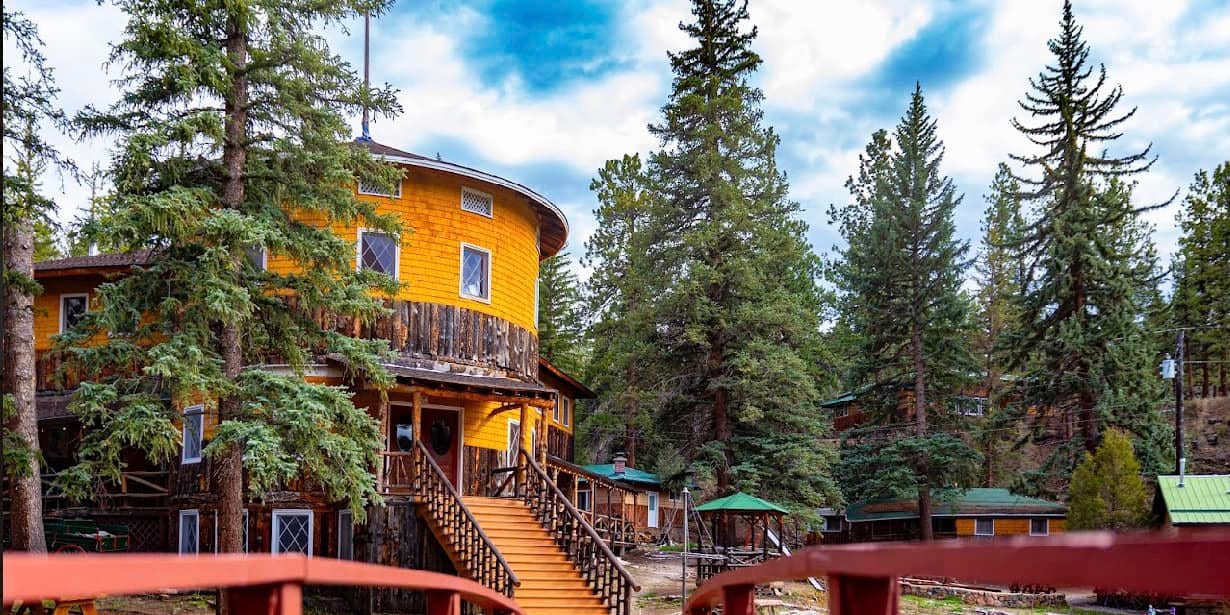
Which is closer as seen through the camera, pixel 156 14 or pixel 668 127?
pixel 156 14

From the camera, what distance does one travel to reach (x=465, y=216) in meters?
21.0

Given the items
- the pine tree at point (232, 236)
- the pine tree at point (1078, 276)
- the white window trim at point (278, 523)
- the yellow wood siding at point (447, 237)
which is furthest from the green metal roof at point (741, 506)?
the pine tree at point (1078, 276)

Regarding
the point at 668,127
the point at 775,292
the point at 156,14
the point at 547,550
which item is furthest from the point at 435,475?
the point at 668,127

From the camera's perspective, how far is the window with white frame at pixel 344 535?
18.3 meters

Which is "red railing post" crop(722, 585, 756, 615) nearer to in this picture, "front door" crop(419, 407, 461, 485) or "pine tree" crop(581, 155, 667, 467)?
"front door" crop(419, 407, 461, 485)

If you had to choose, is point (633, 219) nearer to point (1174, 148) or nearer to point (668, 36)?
point (668, 36)

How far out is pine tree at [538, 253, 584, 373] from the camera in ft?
150

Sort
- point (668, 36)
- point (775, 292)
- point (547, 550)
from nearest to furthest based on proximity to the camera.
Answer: point (547, 550), point (775, 292), point (668, 36)

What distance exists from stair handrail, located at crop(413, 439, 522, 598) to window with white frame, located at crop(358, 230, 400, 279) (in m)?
3.81

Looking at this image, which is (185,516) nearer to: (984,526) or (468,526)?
(468,526)

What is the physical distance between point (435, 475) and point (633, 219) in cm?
2781

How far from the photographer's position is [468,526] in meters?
17.3

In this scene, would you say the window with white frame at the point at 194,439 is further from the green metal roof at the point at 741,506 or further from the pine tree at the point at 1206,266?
the pine tree at the point at 1206,266

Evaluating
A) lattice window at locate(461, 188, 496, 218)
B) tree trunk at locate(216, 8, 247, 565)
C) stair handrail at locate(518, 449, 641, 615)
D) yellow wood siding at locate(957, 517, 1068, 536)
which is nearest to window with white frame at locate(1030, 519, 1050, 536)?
yellow wood siding at locate(957, 517, 1068, 536)
